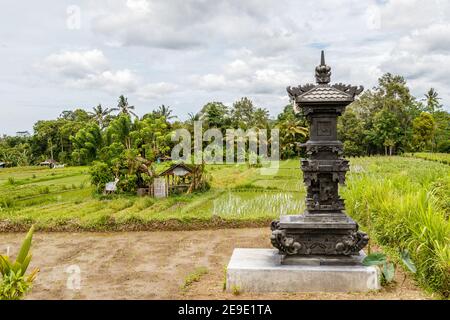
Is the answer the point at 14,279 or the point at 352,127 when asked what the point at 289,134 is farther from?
the point at 14,279

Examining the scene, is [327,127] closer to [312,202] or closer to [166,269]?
[312,202]

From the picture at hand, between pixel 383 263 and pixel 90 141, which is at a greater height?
pixel 90 141

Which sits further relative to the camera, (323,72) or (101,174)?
(101,174)

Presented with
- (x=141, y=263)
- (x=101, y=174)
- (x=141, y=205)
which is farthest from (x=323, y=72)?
(x=101, y=174)

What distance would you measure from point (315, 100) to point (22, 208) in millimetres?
12329

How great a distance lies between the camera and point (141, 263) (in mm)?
7723

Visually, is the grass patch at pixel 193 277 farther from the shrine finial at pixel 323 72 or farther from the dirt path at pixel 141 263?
the shrine finial at pixel 323 72

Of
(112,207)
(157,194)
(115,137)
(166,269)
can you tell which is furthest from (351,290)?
(115,137)

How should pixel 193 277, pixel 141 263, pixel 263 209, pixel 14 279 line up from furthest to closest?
pixel 263 209, pixel 141 263, pixel 193 277, pixel 14 279

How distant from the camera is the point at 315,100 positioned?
5918mm

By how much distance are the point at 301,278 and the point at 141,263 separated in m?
3.20

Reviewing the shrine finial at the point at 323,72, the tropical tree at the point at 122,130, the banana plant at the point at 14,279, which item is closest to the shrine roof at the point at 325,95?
the shrine finial at the point at 323,72

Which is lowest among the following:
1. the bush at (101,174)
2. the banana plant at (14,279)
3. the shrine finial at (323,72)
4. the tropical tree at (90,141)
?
the banana plant at (14,279)

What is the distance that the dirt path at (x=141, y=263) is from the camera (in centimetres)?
594
